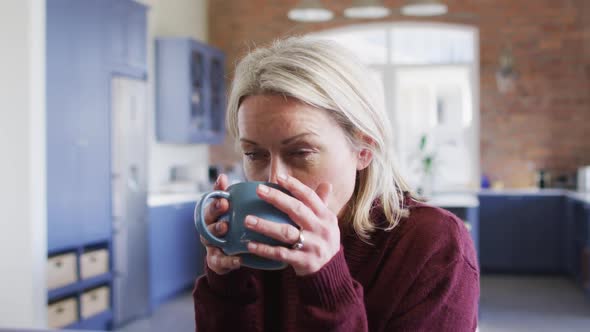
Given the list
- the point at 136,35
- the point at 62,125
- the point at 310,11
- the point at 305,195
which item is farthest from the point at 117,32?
the point at 305,195

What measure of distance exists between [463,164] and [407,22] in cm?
167

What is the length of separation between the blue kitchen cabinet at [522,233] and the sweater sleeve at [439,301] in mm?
5405

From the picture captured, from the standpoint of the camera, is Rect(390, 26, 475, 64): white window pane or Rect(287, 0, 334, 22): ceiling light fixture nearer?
Rect(287, 0, 334, 22): ceiling light fixture

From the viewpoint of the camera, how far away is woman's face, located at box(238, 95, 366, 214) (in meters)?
0.88

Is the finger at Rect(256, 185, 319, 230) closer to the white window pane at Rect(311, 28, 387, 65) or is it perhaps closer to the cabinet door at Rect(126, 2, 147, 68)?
the cabinet door at Rect(126, 2, 147, 68)

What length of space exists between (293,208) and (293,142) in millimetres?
172

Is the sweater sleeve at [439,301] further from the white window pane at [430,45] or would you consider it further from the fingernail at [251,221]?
the white window pane at [430,45]

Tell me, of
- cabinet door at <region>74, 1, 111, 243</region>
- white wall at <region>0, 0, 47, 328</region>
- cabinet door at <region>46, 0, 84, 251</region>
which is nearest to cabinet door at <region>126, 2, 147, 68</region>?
cabinet door at <region>74, 1, 111, 243</region>

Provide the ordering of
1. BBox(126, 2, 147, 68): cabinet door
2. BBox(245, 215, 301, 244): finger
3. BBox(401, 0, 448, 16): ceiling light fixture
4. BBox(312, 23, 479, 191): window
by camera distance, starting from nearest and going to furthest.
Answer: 1. BBox(245, 215, 301, 244): finger
2. BBox(126, 2, 147, 68): cabinet door
3. BBox(401, 0, 448, 16): ceiling light fixture
4. BBox(312, 23, 479, 191): window

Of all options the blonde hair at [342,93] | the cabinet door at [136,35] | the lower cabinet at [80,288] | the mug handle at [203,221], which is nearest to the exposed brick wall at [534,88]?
the cabinet door at [136,35]

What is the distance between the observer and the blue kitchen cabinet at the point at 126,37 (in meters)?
3.97

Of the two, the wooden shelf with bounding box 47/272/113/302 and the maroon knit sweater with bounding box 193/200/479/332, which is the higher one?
A: the maroon knit sweater with bounding box 193/200/479/332

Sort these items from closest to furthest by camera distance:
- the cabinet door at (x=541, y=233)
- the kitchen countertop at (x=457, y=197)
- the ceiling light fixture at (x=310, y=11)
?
1. the kitchen countertop at (x=457, y=197)
2. the ceiling light fixture at (x=310, y=11)
3. the cabinet door at (x=541, y=233)

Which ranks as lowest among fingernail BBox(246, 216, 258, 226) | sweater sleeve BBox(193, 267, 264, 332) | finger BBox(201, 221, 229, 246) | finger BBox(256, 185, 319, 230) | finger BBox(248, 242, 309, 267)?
sweater sleeve BBox(193, 267, 264, 332)
